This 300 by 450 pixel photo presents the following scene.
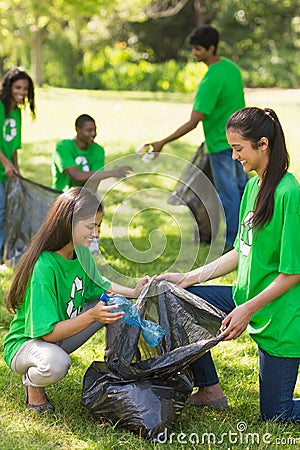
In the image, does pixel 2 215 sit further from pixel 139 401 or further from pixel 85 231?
pixel 139 401

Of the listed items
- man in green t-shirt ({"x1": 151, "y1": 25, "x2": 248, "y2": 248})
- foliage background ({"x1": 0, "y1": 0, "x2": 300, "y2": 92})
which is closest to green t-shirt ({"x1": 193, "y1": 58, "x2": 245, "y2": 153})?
man in green t-shirt ({"x1": 151, "y1": 25, "x2": 248, "y2": 248})

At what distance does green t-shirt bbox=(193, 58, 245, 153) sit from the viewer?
5.52m

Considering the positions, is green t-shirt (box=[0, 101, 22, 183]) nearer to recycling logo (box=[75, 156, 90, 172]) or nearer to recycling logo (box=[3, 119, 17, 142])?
recycling logo (box=[3, 119, 17, 142])

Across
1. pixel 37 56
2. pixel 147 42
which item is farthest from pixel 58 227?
pixel 147 42

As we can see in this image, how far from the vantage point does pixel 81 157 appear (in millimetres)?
5031

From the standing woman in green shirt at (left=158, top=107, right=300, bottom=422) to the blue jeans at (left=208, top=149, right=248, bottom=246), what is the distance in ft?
8.77

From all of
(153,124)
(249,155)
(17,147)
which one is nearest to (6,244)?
(17,147)

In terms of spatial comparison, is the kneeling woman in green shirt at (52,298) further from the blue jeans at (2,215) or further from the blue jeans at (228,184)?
the blue jeans at (228,184)

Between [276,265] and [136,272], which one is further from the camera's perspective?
[136,272]

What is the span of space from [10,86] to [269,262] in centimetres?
286

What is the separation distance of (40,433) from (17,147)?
291cm

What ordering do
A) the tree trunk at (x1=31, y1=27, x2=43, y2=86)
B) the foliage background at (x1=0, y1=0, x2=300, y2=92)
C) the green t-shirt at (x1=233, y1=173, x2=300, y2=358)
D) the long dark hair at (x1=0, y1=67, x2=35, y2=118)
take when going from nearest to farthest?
the green t-shirt at (x1=233, y1=173, x2=300, y2=358), the long dark hair at (x1=0, y1=67, x2=35, y2=118), the foliage background at (x1=0, y1=0, x2=300, y2=92), the tree trunk at (x1=31, y1=27, x2=43, y2=86)

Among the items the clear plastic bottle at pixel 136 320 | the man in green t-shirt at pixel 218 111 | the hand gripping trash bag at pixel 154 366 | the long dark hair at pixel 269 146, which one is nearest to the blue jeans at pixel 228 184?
the man in green t-shirt at pixel 218 111

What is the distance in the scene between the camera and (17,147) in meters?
5.38
